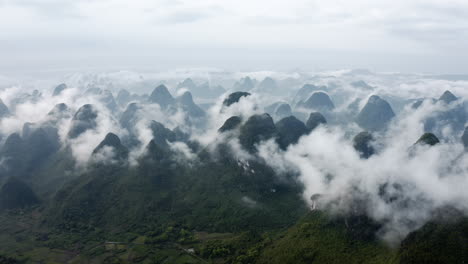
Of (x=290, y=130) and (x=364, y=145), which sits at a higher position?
(x=290, y=130)

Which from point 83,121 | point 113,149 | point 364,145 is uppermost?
point 83,121

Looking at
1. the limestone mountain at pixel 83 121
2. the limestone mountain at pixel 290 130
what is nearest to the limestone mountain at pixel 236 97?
the limestone mountain at pixel 290 130

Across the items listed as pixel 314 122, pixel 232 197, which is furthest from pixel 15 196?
pixel 314 122

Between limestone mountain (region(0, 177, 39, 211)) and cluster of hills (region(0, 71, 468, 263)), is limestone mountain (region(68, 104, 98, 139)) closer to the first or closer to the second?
cluster of hills (region(0, 71, 468, 263))

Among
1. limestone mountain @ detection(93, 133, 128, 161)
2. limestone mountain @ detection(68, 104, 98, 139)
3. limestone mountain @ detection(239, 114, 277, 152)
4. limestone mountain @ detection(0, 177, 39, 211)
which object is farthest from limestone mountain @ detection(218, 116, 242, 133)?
limestone mountain @ detection(0, 177, 39, 211)

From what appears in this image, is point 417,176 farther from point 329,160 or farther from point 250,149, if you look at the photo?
point 250,149

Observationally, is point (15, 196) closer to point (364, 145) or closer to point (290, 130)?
point (290, 130)

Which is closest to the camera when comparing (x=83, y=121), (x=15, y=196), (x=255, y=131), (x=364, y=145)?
(x=15, y=196)

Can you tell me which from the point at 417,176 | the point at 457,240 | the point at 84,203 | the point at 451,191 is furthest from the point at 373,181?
the point at 84,203
